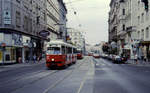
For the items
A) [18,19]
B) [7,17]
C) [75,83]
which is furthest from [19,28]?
[75,83]

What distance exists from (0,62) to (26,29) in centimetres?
1087

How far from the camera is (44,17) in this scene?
61.3 m

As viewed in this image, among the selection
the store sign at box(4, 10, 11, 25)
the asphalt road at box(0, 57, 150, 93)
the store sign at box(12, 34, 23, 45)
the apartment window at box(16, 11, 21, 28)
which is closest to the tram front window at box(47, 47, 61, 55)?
the asphalt road at box(0, 57, 150, 93)

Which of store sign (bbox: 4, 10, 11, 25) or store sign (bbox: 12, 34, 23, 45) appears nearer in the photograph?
store sign (bbox: 4, 10, 11, 25)

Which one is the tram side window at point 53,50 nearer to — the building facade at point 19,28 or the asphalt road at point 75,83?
the asphalt road at point 75,83

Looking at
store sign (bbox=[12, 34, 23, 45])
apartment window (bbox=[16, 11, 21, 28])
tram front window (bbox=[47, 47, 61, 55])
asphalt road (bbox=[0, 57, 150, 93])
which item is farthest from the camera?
apartment window (bbox=[16, 11, 21, 28])

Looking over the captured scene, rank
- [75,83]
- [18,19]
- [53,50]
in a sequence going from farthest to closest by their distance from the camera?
[18,19] → [53,50] → [75,83]

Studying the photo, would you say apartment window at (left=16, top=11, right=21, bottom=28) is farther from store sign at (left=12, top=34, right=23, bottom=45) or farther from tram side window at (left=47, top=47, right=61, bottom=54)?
tram side window at (left=47, top=47, right=61, bottom=54)

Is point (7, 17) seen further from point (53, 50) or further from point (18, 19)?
point (53, 50)

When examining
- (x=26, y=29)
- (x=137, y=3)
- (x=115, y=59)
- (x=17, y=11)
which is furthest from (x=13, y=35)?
(x=137, y=3)

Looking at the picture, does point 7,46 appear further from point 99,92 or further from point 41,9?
point 99,92

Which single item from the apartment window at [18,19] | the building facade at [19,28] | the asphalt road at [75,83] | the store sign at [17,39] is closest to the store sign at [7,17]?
the building facade at [19,28]

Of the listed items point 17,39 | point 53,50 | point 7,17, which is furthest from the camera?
point 17,39

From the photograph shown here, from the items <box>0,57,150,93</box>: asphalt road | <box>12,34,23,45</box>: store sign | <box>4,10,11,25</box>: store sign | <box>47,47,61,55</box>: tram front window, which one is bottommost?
<box>0,57,150,93</box>: asphalt road
